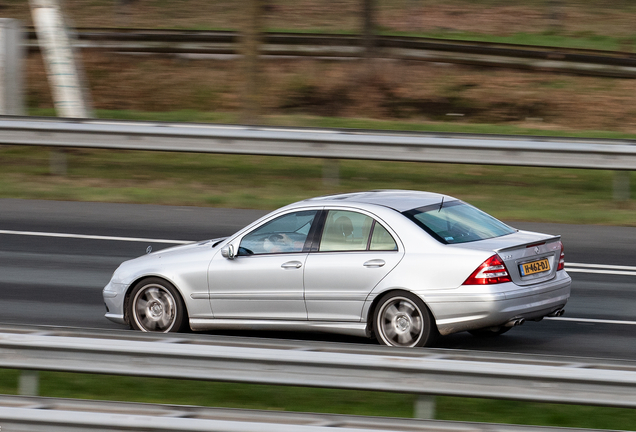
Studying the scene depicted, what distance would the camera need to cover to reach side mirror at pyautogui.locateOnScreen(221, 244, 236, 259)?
29.7 feet

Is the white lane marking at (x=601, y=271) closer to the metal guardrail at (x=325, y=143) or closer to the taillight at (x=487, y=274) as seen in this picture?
the metal guardrail at (x=325, y=143)

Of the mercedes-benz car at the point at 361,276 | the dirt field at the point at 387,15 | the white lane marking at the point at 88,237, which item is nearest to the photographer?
the mercedes-benz car at the point at 361,276

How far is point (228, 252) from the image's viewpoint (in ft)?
29.7

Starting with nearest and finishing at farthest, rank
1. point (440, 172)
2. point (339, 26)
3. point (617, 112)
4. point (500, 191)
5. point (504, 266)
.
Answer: point (504, 266), point (500, 191), point (440, 172), point (617, 112), point (339, 26)

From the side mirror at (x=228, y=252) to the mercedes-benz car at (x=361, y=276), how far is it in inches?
0.5

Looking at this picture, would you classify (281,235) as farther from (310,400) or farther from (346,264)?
(310,400)

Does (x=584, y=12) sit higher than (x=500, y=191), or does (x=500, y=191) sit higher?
(x=584, y=12)

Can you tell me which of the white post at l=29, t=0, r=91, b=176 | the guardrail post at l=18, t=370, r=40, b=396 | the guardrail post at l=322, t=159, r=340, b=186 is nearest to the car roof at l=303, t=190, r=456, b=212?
the guardrail post at l=18, t=370, r=40, b=396

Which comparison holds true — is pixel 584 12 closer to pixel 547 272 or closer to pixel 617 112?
pixel 617 112

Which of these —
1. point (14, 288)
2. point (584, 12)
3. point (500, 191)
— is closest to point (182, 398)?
point (14, 288)

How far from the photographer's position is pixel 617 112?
966 inches

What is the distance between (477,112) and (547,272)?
16.8 meters

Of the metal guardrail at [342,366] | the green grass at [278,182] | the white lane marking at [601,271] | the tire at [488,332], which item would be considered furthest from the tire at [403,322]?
the green grass at [278,182]

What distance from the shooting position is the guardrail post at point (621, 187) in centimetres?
1511
